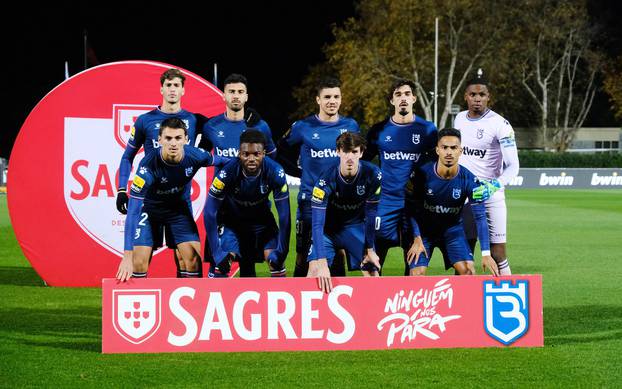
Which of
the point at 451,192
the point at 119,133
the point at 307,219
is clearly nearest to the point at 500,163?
the point at 451,192

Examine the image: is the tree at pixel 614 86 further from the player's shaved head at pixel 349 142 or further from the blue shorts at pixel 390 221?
the player's shaved head at pixel 349 142

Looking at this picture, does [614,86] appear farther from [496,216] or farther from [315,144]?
[315,144]

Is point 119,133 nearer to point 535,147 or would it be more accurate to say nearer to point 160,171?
point 160,171

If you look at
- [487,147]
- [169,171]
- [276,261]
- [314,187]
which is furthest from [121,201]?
[487,147]

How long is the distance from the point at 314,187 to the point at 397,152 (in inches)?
47.5

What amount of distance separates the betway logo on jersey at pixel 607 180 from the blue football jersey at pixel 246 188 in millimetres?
38264

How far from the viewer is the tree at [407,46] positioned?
181ft

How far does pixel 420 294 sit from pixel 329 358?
3.03 feet

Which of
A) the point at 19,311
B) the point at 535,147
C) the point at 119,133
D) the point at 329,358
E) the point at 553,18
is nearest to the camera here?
the point at 329,358

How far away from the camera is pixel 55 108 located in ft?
A: 40.9

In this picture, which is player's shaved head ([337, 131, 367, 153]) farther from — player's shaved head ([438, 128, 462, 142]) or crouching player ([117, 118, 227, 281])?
crouching player ([117, 118, 227, 281])

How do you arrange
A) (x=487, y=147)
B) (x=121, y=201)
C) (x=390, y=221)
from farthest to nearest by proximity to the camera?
1. (x=487, y=147)
2. (x=121, y=201)
3. (x=390, y=221)

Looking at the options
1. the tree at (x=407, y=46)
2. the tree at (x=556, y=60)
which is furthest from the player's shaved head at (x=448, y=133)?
the tree at (x=556, y=60)

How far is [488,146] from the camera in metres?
10.3
